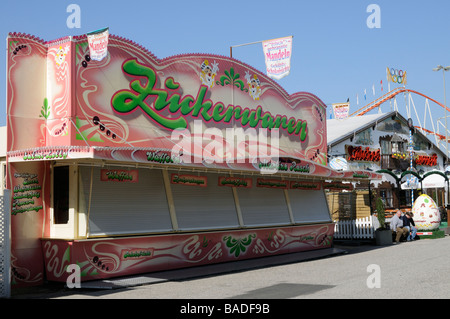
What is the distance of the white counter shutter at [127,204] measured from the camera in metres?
13.3

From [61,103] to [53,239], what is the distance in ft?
10.4

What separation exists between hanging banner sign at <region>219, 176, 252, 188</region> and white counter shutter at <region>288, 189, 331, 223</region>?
3.45 metres

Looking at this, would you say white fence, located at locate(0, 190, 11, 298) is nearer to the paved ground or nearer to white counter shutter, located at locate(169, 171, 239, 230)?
the paved ground

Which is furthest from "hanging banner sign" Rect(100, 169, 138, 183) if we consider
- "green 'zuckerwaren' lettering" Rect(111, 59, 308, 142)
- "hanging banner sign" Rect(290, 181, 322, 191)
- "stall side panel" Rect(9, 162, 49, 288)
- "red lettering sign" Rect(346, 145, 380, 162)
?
"red lettering sign" Rect(346, 145, 380, 162)

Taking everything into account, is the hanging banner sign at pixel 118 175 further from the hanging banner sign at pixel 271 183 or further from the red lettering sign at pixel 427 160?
the red lettering sign at pixel 427 160

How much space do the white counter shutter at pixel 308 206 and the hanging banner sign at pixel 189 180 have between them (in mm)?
5693

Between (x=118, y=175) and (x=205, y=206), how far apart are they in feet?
12.7

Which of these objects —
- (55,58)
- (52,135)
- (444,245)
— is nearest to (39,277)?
(52,135)

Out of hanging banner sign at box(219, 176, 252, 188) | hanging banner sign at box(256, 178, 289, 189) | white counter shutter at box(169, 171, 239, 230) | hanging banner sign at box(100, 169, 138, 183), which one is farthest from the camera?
hanging banner sign at box(256, 178, 289, 189)

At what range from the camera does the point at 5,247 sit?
456 inches

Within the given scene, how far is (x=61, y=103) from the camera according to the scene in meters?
13.3

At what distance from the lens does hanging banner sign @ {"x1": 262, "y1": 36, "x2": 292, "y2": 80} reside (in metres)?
17.2

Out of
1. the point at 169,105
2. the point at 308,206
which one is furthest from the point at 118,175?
the point at 308,206

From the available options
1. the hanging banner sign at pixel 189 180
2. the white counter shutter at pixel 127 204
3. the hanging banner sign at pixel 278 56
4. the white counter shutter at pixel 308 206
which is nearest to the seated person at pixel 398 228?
the white counter shutter at pixel 308 206
